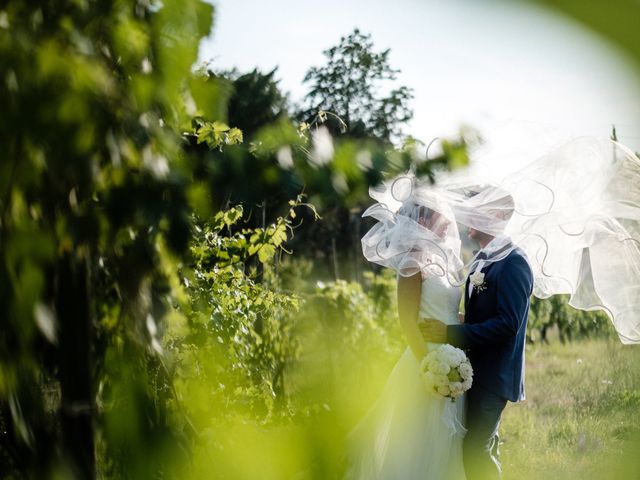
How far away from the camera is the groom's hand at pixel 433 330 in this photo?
3.83 m

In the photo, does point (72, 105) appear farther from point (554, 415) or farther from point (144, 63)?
point (554, 415)

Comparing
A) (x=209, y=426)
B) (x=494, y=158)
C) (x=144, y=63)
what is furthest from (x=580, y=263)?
(x=144, y=63)

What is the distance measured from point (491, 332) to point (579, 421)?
389cm

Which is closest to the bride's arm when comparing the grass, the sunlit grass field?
the sunlit grass field

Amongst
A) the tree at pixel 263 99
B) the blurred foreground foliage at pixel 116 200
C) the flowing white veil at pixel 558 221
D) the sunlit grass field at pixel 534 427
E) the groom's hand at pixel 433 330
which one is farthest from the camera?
the groom's hand at pixel 433 330

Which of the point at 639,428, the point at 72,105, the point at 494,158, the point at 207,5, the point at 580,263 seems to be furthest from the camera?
the point at 639,428

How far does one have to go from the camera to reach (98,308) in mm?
1489

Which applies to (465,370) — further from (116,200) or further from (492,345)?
(116,200)

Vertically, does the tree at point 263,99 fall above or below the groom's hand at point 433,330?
above

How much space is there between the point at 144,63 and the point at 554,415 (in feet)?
22.8

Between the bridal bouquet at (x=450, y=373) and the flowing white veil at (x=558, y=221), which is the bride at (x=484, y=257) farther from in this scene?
the bridal bouquet at (x=450, y=373)

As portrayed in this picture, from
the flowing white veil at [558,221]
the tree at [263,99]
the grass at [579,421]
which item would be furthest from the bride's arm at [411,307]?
the grass at [579,421]

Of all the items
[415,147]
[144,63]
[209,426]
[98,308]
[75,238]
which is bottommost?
[209,426]

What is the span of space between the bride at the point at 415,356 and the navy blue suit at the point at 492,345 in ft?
0.33
